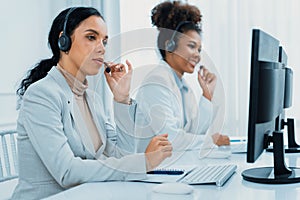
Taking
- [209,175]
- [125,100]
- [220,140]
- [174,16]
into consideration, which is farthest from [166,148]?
[174,16]

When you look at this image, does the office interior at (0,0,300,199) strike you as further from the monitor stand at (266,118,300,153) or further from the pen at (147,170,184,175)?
the pen at (147,170,184,175)

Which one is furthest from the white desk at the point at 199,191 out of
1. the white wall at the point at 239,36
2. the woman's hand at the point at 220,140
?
the white wall at the point at 239,36

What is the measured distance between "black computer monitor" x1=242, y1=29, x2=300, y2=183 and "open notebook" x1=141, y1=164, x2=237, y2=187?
7 cm

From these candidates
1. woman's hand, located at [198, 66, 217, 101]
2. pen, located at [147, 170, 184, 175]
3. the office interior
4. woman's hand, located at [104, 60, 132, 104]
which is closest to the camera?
pen, located at [147, 170, 184, 175]

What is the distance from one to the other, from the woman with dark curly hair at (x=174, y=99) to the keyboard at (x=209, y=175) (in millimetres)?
84

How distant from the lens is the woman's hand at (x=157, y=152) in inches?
47.8

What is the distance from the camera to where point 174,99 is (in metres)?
1.57

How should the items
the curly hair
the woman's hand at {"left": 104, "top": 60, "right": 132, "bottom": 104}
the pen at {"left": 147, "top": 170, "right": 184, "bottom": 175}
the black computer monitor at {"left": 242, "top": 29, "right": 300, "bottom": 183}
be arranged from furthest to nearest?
1. the curly hair
2. the woman's hand at {"left": 104, "top": 60, "right": 132, "bottom": 104}
3. the pen at {"left": 147, "top": 170, "right": 184, "bottom": 175}
4. the black computer monitor at {"left": 242, "top": 29, "right": 300, "bottom": 183}

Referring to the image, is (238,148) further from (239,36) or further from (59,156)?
(239,36)

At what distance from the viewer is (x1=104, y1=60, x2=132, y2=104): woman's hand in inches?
55.2

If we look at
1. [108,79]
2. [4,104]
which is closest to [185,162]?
[108,79]

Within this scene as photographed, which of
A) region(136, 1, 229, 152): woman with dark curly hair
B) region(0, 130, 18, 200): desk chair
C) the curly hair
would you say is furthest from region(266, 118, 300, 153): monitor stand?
region(0, 130, 18, 200): desk chair

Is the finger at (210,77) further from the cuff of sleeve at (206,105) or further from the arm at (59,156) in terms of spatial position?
the arm at (59,156)

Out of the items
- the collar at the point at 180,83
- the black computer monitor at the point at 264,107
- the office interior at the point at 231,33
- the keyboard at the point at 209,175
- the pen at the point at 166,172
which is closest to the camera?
the black computer monitor at the point at 264,107
